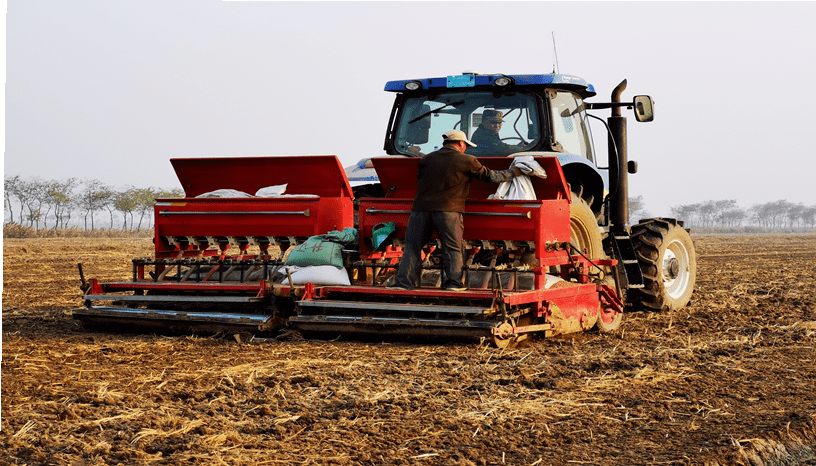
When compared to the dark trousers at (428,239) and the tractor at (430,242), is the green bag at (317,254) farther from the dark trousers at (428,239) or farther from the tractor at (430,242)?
the dark trousers at (428,239)

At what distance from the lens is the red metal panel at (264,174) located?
28.7 feet

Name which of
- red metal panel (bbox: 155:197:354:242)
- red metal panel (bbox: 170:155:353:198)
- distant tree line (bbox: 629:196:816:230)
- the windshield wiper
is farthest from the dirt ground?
Result: distant tree line (bbox: 629:196:816:230)

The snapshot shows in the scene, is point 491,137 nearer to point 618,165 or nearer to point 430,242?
point 430,242

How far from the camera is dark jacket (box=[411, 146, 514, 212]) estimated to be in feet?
24.8

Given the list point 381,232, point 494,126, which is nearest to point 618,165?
point 494,126

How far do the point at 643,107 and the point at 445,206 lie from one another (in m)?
2.81

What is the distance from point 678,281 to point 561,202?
3258mm

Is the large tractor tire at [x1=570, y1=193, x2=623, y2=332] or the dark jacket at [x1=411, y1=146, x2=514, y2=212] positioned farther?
the large tractor tire at [x1=570, y1=193, x2=623, y2=332]

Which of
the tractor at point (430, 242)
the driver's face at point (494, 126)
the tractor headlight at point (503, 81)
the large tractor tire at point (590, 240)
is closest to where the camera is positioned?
the tractor at point (430, 242)

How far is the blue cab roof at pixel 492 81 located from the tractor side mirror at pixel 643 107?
→ 1.91 ft

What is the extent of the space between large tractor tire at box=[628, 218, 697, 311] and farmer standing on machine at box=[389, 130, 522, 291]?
8.91 ft

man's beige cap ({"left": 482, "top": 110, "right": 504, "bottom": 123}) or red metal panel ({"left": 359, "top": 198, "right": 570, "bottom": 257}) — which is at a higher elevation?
man's beige cap ({"left": 482, "top": 110, "right": 504, "bottom": 123})

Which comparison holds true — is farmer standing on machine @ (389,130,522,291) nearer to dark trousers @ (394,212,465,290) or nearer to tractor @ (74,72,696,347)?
dark trousers @ (394,212,465,290)

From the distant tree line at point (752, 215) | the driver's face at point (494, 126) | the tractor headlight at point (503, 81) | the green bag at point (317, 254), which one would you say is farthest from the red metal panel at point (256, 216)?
the distant tree line at point (752, 215)
